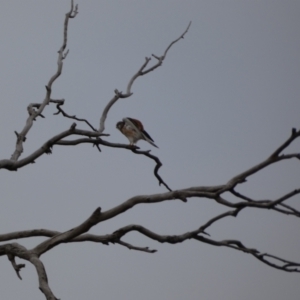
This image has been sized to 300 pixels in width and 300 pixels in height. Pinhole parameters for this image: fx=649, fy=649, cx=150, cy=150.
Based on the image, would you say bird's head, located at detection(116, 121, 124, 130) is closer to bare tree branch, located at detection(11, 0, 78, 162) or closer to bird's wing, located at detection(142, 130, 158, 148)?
bird's wing, located at detection(142, 130, 158, 148)

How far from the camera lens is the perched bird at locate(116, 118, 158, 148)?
9.14 metres

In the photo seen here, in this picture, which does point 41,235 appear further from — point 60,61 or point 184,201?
point 60,61

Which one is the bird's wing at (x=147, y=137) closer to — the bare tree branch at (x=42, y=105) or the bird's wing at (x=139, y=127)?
the bird's wing at (x=139, y=127)

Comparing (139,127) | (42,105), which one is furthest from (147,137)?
(42,105)

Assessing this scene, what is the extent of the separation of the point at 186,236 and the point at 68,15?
360 centimetres

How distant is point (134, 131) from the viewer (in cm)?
941

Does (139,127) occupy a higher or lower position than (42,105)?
A: higher

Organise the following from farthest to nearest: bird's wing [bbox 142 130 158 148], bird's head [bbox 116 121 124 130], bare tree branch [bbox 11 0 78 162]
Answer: bird's head [bbox 116 121 124 130] → bird's wing [bbox 142 130 158 148] → bare tree branch [bbox 11 0 78 162]

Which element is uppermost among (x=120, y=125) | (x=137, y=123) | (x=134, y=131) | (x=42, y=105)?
(x=120, y=125)

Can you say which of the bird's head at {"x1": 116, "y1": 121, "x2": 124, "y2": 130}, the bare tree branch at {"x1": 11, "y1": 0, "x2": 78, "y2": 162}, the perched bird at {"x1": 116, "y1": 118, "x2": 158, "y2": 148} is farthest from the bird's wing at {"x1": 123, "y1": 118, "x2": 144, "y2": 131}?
the bare tree branch at {"x1": 11, "y1": 0, "x2": 78, "y2": 162}

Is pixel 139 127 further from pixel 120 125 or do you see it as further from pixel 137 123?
pixel 120 125

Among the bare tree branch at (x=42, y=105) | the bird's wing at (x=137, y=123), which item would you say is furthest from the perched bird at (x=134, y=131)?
the bare tree branch at (x=42, y=105)

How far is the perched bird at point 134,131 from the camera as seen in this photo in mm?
9145

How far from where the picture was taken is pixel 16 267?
19.8 ft
